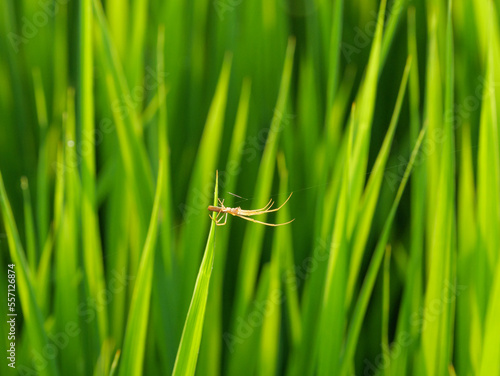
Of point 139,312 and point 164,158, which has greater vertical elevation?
point 164,158

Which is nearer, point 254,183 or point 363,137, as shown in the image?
point 363,137

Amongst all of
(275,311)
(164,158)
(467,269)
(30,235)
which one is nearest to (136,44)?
(164,158)

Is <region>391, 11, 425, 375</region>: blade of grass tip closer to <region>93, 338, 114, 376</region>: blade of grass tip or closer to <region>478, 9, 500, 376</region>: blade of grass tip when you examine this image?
<region>478, 9, 500, 376</region>: blade of grass tip

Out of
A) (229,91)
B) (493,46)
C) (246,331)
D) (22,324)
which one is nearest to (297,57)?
(229,91)

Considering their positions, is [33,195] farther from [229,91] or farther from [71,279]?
[229,91]

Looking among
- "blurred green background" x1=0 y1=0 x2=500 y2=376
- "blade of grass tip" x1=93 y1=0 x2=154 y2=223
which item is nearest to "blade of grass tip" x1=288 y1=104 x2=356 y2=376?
"blurred green background" x1=0 y1=0 x2=500 y2=376

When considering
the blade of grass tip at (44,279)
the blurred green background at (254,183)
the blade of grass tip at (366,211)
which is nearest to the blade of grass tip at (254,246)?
the blurred green background at (254,183)

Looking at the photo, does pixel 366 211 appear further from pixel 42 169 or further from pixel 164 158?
pixel 42 169
